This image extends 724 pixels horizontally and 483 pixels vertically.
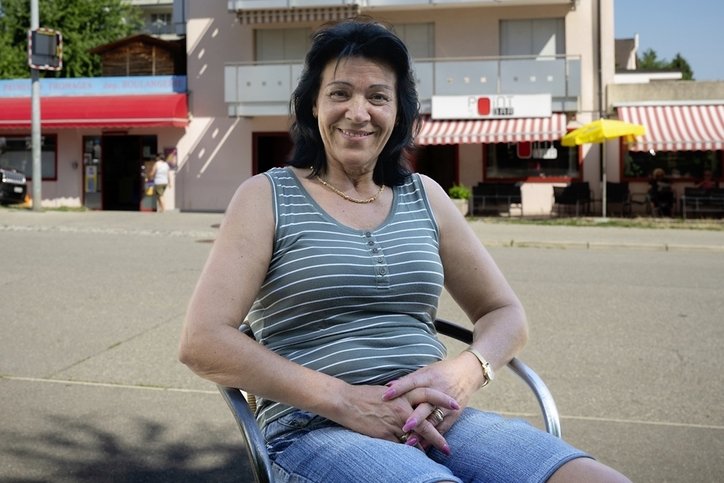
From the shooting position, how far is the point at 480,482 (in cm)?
218

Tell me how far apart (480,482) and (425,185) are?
1018 mm

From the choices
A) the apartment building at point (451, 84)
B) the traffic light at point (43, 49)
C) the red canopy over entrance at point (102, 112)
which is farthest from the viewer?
the red canopy over entrance at point (102, 112)

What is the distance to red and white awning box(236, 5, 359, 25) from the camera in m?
26.3

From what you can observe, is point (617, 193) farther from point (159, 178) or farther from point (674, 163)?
point (159, 178)

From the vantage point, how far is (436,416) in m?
2.30

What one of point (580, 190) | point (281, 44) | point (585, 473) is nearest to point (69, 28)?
point (281, 44)

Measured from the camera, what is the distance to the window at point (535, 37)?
2591 cm

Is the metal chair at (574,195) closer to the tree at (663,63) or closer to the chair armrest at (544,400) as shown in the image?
the chair armrest at (544,400)

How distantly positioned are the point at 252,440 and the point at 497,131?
74.3 feet

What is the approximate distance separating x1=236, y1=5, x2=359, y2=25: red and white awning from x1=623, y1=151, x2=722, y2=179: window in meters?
9.51

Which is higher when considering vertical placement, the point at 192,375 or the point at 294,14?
the point at 294,14

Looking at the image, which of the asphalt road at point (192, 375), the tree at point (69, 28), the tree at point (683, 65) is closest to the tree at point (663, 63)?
the tree at point (683, 65)

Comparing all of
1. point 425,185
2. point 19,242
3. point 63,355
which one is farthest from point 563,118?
point 425,185

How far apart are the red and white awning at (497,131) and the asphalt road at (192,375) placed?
36.9 ft
